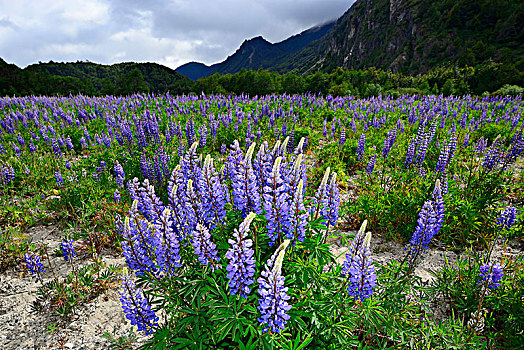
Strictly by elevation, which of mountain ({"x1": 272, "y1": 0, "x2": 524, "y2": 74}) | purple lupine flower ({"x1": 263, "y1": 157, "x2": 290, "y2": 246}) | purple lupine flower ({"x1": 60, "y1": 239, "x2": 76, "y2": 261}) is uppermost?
mountain ({"x1": 272, "y1": 0, "x2": 524, "y2": 74})

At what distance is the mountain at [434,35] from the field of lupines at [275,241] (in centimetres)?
5397

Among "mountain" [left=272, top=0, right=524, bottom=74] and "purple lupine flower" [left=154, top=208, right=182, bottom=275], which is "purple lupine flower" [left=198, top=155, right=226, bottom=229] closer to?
"purple lupine flower" [left=154, top=208, right=182, bottom=275]

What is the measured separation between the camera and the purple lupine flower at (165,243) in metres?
2.22

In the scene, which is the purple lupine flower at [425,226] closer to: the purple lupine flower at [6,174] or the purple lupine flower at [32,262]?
the purple lupine flower at [32,262]

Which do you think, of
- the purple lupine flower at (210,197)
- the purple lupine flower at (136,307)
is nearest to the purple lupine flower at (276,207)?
the purple lupine flower at (210,197)

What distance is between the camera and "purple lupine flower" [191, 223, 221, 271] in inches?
82.1

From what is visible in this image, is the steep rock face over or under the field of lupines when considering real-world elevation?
over

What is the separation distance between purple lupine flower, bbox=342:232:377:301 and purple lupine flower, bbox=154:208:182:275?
1.62m

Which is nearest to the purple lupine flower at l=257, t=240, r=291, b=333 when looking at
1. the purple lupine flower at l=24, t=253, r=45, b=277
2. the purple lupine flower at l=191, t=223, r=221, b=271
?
the purple lupine flower at l=191, t=223, r=221, b=271

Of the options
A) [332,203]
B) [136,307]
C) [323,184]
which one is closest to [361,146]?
[332,203]

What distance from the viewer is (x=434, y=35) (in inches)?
3620

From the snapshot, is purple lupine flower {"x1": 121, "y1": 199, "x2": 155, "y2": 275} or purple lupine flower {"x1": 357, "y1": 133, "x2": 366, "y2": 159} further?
purple lupine flower {"x1": 357, "y1": 133, "x2": 366, "y2": 159}

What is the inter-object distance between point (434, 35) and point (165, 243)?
125174 millimetres

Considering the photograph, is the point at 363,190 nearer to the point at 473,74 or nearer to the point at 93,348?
the point at 93,348
